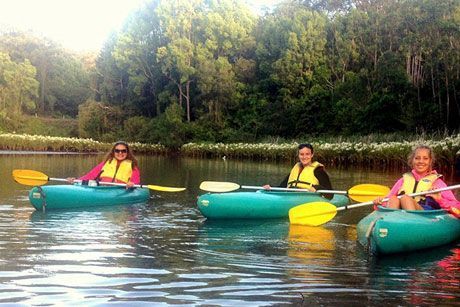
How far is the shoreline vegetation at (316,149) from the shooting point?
52.4 ft

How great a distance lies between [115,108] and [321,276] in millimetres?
32919

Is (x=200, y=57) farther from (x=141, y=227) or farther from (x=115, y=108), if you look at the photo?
(x=141, y=227)

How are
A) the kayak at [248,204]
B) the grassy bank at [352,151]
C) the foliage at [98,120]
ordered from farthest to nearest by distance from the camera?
the foliage at [98,120] → the grassy bank at [352,151] → the kayak at [248,204]

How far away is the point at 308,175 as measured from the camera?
8.01 meters

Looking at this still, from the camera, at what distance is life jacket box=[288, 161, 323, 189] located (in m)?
7.96

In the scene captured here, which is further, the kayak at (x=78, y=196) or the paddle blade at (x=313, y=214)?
the kayak at (x=78, y=196)

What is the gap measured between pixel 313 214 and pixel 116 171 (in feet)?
11.5

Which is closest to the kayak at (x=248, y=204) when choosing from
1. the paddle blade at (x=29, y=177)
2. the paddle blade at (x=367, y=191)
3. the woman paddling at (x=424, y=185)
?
the paddle blade at (x=367, y=191)

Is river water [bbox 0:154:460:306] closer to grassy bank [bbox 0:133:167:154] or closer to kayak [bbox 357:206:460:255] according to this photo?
kayak [bbox 357:206:460:255]

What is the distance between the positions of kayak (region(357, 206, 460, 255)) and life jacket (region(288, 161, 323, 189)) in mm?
2274

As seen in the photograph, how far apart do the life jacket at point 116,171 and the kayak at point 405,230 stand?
13.9ft

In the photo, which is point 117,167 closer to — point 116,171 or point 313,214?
point 116,171

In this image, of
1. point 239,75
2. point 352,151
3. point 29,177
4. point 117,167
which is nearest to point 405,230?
point 117,167

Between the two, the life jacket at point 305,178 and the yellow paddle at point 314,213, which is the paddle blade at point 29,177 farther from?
the yellow paddle at point 314,213
